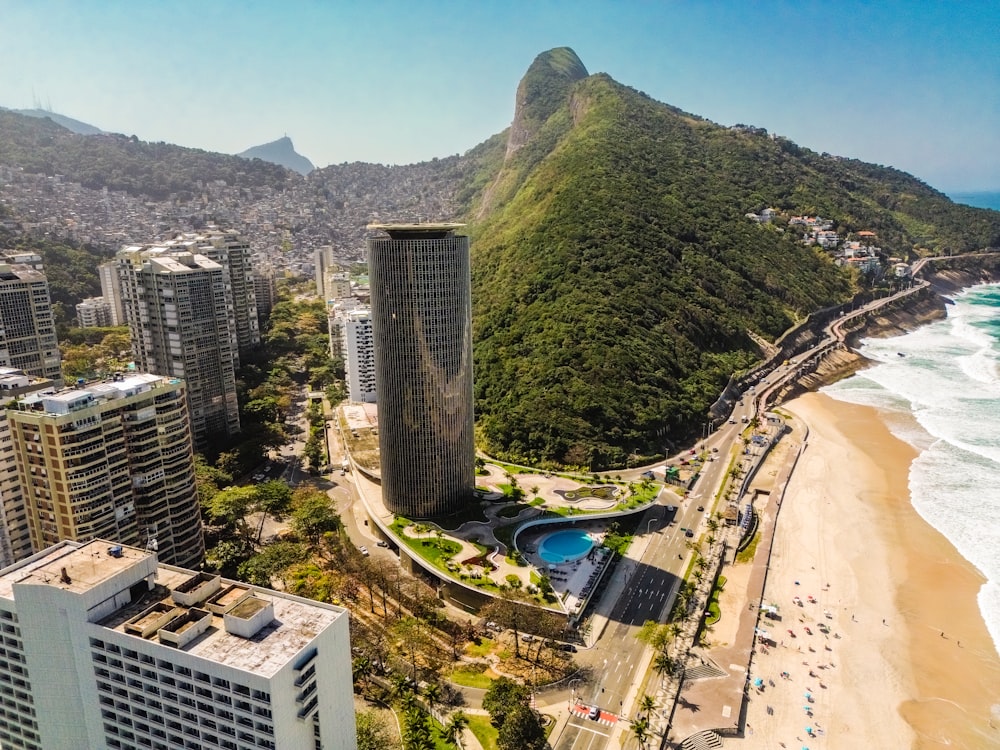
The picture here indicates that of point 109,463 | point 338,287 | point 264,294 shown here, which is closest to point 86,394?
point 109,463

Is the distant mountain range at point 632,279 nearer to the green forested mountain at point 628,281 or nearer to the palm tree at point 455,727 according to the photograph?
the green forested mountain at point 628,281

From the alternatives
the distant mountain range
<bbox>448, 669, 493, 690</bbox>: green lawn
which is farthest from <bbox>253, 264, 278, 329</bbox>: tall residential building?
<bbox>448, 669, 493, 690</bbox>: green lawn

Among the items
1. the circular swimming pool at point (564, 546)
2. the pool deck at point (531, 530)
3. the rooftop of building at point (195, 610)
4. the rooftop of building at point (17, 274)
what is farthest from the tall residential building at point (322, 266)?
the rooftop of building at point (195, 610)

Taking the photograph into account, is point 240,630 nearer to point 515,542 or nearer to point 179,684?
point 179,684

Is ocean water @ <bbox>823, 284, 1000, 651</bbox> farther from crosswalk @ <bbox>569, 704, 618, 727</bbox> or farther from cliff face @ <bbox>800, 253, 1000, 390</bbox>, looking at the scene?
crosswalk @ <bbox>569, 704, 618, 727</bbox>

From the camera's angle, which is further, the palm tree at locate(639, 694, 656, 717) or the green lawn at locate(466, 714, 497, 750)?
the palm tree at locate(639, 694, 656, 717)

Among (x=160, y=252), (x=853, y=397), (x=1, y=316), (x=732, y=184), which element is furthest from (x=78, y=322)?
(x=732, y=184)

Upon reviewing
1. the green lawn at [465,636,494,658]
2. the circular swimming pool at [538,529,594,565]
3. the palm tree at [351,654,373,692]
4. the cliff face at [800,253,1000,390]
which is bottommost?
the green lawn at [465,636,494,658]

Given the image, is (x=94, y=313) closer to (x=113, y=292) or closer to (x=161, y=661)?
(x=113, y=292)
